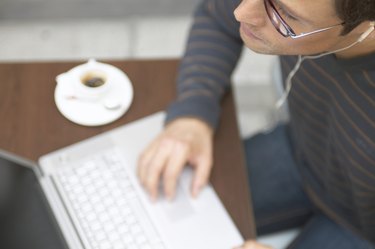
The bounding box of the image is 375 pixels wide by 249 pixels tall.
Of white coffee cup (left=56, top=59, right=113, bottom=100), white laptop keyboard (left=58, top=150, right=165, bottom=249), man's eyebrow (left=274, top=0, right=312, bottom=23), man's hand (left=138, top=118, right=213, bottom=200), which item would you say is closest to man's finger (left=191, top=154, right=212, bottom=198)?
man's hand (left=138, top=118, right=213, bottom=200)

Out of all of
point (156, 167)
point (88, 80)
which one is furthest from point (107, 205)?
point (88, 80)

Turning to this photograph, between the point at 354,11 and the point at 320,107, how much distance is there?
369 millimetres

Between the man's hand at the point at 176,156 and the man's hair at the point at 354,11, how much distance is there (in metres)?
0.39

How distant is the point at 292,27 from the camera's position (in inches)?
33.1

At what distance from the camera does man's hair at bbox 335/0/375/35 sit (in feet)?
2.32

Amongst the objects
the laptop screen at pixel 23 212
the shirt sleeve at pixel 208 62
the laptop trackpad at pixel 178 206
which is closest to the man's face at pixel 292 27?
the shirt sleeve at pixel 208 62

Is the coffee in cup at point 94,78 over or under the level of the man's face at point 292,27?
over

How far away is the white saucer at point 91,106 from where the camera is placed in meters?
1.08

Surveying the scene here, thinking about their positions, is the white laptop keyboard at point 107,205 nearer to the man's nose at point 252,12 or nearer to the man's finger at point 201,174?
the man's finger at point 201,174

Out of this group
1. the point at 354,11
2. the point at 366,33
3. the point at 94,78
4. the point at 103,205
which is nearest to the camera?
the point at 354,11

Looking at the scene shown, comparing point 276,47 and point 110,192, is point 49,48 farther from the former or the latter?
point 276,47

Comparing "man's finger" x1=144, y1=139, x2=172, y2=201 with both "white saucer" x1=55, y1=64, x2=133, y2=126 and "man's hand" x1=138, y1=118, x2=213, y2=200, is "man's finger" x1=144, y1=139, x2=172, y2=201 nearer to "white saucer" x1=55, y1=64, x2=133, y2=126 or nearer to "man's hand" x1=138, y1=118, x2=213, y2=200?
"man's hand" x1=138, y1=118, x2=213, y2=200

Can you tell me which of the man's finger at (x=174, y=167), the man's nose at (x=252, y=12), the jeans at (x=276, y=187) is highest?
the man's nose at (x=252, y=12)

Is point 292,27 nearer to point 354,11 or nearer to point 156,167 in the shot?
point 354,11
